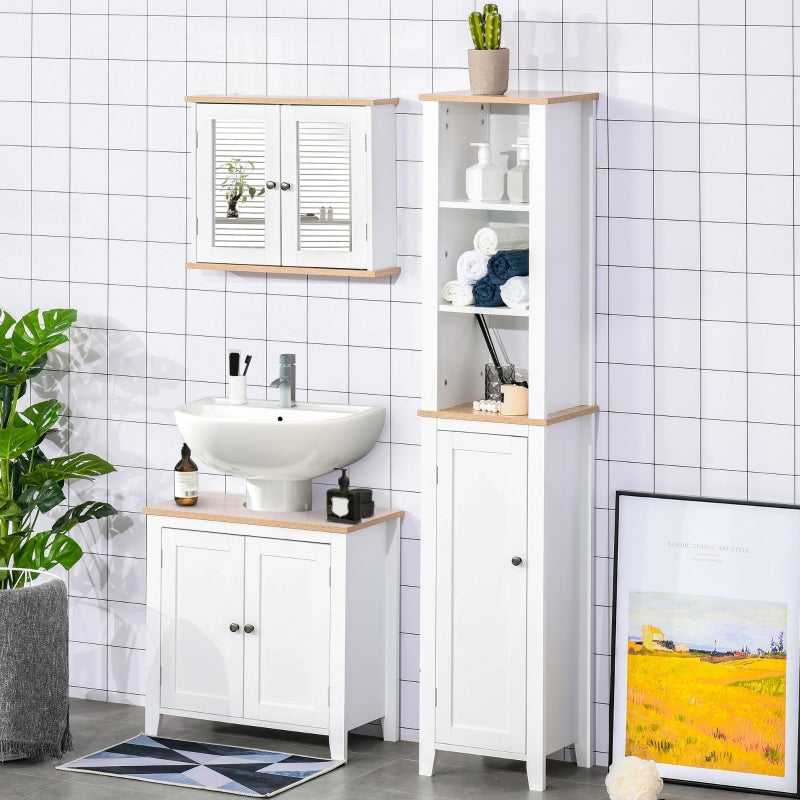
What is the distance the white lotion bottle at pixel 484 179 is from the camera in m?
4.44

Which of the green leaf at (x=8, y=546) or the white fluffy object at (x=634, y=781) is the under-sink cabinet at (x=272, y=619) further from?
the white fluffy object at (x=634, y=781)

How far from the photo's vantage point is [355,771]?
15.4ft

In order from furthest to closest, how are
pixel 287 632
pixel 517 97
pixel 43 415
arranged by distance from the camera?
pixel 43 415 → pixel 287 632 → pixel 517 97

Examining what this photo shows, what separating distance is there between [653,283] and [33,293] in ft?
6.96

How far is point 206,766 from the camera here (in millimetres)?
4699

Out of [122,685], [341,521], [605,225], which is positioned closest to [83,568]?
[122,685]

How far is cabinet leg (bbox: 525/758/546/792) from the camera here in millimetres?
4504

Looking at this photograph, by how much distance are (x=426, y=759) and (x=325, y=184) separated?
172cm

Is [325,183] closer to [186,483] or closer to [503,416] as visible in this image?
[503,416]

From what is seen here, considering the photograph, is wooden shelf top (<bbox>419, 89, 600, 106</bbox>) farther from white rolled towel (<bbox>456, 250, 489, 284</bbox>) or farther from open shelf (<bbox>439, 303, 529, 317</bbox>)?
open shelf (<bbox>439, 303, 529, 317</bbox>)

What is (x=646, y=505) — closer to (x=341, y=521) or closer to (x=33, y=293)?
(x=341, y=521)

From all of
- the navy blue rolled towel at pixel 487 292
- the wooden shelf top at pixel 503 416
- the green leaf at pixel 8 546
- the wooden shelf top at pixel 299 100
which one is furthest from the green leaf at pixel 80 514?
the navy blue rolled towel at pixel 487 292

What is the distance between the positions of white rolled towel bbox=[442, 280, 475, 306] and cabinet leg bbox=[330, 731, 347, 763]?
1.32 m

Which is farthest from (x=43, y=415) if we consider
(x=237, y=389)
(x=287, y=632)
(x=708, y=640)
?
(x=708, y=640)
